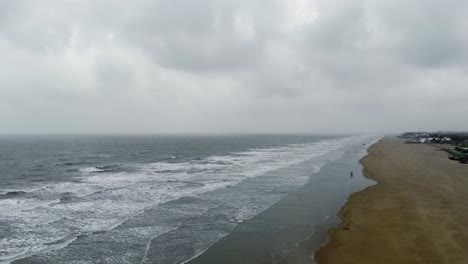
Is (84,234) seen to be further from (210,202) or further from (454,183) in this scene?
(454,183)

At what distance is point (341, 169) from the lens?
5197 cm

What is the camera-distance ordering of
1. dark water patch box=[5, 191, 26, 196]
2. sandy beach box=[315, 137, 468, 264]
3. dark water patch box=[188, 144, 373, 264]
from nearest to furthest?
sandy beach box=[315, 137, 468, 264] < dark water patch box=[188, 144, 373, 264] < dark water patch box=[5, 191, 26, 196]

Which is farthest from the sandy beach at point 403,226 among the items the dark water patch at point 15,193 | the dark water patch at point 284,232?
the dark water patch at point 15,193

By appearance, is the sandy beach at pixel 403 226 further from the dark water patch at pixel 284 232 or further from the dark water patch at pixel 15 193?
the dark water patch at pixel 15 193

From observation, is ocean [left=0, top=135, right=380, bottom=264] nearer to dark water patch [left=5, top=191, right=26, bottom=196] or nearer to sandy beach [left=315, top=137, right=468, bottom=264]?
dark water patch [left=5, top=191, right=26, bottom=196]

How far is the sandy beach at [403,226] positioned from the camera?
16.6m

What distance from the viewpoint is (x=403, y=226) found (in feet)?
70.7

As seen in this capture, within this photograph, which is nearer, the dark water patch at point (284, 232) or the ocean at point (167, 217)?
the dark water patch at point (284, 232)

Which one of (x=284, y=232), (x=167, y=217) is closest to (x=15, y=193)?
(x=167, y=217)

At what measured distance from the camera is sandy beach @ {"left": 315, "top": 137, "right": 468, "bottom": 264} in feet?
54.6

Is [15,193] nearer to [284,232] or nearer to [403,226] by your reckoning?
[284,232]

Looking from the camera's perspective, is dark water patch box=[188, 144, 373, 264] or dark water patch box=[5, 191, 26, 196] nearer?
dark water patch box=[188, 144, 373, 264]

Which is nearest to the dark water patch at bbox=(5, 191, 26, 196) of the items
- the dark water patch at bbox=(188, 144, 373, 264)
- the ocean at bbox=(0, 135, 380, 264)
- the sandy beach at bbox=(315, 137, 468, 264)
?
the ocean at bbox=(0, 135, 380, 264)

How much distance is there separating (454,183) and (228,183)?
919 inches
